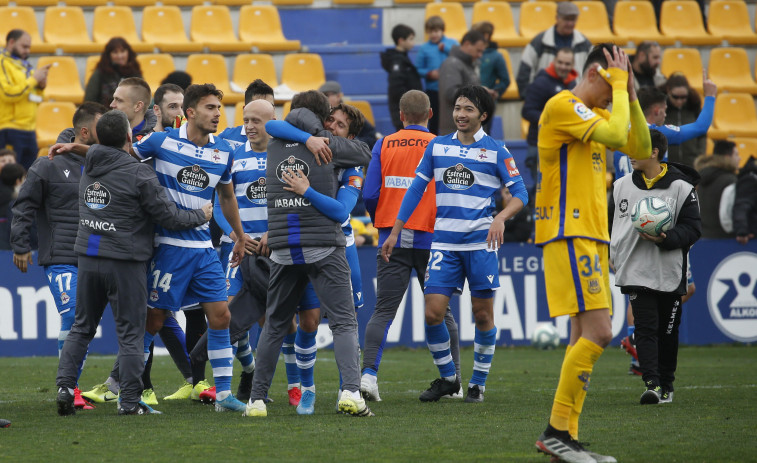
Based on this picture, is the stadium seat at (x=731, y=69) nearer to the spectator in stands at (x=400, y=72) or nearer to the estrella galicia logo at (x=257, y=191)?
the spectator in stands at (x=400, y=72)

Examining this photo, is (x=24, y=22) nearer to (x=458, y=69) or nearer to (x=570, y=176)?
(x=458, y=69)

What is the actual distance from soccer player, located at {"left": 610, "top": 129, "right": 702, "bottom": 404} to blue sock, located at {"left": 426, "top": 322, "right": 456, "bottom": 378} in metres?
1.41

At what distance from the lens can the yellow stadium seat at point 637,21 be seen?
755 inches

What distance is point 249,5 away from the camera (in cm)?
1909

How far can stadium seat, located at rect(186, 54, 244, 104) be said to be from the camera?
17328 millimetres

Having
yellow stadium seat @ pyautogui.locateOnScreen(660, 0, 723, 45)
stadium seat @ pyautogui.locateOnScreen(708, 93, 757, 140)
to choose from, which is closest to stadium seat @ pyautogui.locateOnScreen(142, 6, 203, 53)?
yellow stadium seat @ pyautogui.locateOnScreen(660, 0, 723, 45)

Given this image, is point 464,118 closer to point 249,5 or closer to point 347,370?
point 347,370

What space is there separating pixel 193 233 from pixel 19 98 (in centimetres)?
824

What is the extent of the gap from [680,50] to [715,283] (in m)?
6.71

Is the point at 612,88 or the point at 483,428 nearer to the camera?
the point at 612,88

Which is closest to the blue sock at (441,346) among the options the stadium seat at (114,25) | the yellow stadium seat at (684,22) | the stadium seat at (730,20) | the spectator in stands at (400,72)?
the spectator in stands at (400,72)

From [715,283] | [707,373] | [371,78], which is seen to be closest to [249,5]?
[371,78]

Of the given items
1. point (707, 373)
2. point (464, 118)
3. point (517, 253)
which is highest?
point (464, 118)

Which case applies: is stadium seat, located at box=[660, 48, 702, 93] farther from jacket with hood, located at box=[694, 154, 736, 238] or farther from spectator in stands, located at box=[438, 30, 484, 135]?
spectator in stands, located at box=[438, 30, 484, 135]
